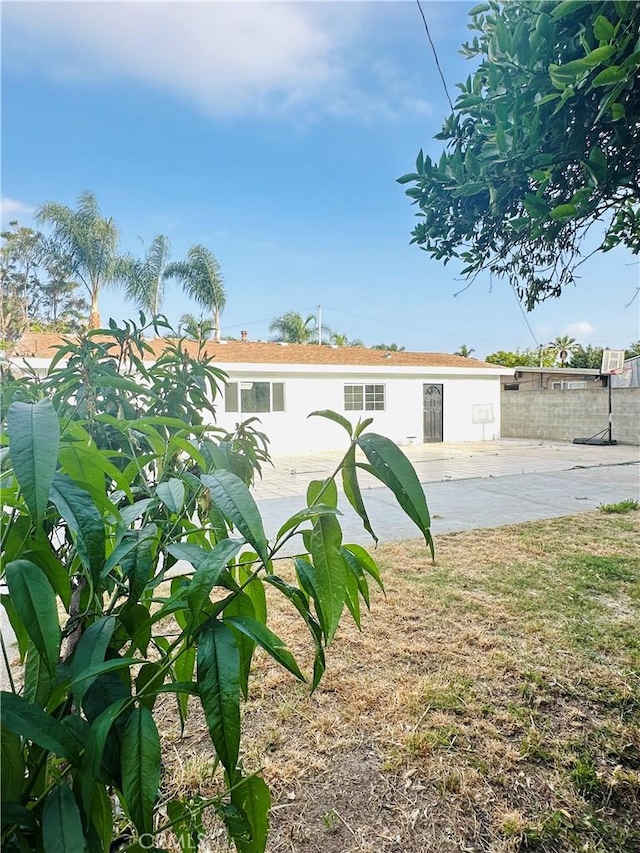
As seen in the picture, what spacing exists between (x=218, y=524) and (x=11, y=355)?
0.60m

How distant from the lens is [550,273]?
43.8 inches

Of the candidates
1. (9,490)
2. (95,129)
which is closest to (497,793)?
(9,490)

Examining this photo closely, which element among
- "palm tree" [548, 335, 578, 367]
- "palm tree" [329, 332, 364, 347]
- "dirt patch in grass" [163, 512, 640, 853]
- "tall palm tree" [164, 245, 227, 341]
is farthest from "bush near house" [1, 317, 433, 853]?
"palm tree" [548, 335, 578, 367]

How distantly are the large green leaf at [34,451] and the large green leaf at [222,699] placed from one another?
5.6 inches

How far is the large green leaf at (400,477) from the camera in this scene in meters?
0.32

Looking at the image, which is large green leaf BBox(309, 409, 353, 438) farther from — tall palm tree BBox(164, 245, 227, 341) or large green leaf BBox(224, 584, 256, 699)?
tall palm tree BBox(164, 245, 227, 341)

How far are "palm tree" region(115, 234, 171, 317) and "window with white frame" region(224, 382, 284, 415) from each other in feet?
16.1

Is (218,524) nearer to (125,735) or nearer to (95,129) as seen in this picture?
(125,735)

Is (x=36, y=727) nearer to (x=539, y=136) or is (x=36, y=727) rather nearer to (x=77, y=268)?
(x=539, y=136)

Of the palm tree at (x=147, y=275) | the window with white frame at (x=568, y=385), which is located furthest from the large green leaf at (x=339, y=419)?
the window with white frame at (x=568, y=385)

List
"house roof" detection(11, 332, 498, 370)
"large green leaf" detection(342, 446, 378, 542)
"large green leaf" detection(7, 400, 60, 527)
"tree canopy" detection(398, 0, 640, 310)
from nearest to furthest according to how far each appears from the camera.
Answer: "large green leaf" detection(7, 400, 60, 527) → "large green leaf" detection(342, 446, 378, 542) → "tree canopy" detection(398, 0, 640, 310) → "house roof" detection(11, 332, 498, 370)

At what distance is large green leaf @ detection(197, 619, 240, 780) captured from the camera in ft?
1.00

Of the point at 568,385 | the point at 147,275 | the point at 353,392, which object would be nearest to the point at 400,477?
the point at 147,275

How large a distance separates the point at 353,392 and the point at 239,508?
7.78 m
